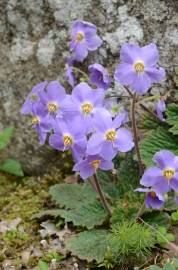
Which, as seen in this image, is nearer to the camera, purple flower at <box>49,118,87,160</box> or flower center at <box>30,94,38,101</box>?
purple flower at <box>49,118,87,160</box>

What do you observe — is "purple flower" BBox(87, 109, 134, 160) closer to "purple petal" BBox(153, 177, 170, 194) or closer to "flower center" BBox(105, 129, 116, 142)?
"flower center" BBox(105, 129, 116, 142)

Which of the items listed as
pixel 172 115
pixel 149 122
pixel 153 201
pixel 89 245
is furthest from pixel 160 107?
pixel 89 245

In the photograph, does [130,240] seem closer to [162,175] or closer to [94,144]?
[162,175]

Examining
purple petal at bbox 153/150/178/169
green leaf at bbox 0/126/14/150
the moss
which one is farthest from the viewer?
green leaf at bbox 0/126/14/150

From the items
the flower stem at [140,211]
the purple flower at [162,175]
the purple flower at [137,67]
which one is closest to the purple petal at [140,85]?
the purple flower at [137,67]

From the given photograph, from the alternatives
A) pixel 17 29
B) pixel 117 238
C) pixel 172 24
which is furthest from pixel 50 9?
pixel 117 238

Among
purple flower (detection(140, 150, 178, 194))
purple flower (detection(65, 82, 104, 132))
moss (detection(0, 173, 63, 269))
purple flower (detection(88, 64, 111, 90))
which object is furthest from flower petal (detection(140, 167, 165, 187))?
moss (detection(0, 173, 63, 269))
